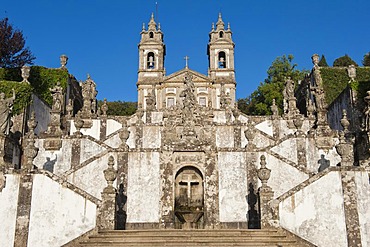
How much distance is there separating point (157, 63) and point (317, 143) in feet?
119

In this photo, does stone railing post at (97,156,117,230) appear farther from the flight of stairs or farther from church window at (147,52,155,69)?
church window at (147,52,155,69)

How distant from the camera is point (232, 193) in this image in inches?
659

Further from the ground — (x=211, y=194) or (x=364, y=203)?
(x=211, y=194)

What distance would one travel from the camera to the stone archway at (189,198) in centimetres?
1659

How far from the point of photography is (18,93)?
77.6 ft

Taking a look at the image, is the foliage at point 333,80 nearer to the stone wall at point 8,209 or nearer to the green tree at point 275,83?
the green tree at point 275,83

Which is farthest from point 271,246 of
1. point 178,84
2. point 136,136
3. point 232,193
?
point 178,84

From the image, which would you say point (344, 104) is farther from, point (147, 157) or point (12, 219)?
point (12, 219)

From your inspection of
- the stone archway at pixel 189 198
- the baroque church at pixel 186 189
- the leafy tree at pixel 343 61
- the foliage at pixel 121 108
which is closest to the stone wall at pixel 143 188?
the baroque church at pixel 186 189

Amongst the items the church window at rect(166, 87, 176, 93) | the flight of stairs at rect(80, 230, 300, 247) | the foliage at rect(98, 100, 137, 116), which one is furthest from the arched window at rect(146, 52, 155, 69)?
the flight of stairs at rect(80, 230, 300, 247)

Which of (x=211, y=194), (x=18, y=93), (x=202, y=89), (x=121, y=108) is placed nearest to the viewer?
(x=211, y=194)

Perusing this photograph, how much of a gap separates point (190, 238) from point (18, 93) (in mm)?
14853

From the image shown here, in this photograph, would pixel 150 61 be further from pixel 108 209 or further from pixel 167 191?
pixel 108 209

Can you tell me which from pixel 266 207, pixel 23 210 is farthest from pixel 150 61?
pixel 266 207
